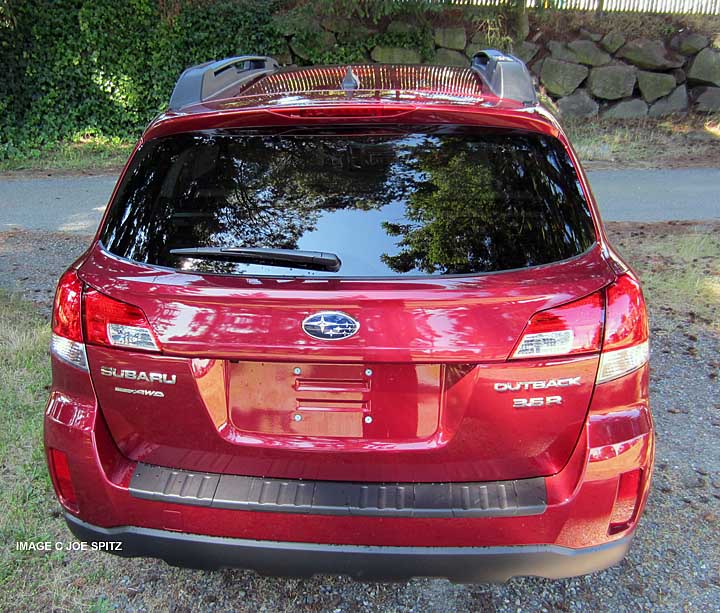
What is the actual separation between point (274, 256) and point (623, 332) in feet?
3.59

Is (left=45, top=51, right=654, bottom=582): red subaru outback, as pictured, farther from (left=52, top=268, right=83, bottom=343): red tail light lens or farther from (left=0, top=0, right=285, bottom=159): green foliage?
(left=0, top=0, right=285, bottom=159): green foliage

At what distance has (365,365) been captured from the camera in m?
1.90

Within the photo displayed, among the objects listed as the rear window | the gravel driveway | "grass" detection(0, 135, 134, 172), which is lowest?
"grass" detection(0, 135, 134, 172)

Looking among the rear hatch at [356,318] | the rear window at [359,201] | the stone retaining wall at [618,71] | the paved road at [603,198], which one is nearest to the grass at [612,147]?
the stone retaining wall at [618,71]

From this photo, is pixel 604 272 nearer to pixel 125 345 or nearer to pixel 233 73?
pixel 125 345

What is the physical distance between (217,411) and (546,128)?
143 cm

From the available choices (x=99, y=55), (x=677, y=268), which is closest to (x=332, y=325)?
(x=677, y=268)

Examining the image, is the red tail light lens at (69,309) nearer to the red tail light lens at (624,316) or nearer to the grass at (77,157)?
the red tail light lens at (624,316)

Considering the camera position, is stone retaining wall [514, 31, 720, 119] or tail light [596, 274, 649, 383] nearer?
tail light [596, 274, 649, 383]

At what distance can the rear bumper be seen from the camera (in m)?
1.99

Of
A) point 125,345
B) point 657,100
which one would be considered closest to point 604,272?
point 125,345

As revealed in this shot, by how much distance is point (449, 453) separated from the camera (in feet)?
6.42

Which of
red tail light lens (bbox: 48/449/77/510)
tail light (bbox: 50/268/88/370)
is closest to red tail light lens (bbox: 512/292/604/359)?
tail light (bbox: 50/268/88/370)

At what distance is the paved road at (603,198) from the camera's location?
8.36 m
